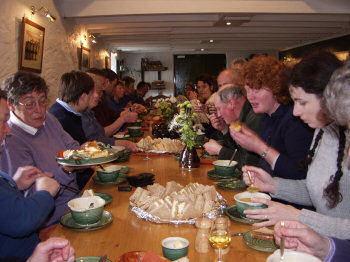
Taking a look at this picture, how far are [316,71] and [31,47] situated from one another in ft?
13.5

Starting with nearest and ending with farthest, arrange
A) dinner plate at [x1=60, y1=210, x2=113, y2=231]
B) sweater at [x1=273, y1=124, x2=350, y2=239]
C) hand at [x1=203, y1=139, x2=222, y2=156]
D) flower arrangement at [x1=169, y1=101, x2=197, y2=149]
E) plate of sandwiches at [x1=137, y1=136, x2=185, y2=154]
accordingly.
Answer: sweater at [x1=273, y1=124, x2=350, y2=239] < dinner plate at [x1=60, y1=210, x2=113, y2=231] < flower arrangement at [x1=169, y1=101, x2=197, y2=149] < hand at [x1=203, y1=139, x2=222, y2=156] < plate of sandwiches at [x1=137, y1=136, x2=185, y2=154]

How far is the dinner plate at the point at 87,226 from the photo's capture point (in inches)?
61.1

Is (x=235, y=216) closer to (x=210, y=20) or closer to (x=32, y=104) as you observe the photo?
(x=32, y=104)

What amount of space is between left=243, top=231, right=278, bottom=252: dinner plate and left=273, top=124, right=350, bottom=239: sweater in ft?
0.74

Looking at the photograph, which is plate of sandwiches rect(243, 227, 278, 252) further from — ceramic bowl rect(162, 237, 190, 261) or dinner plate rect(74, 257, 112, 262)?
dinner plate rect(74, 257, 112, 262)

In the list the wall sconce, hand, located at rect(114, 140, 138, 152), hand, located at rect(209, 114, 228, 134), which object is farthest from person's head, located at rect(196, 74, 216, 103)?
hand, located at rect(114, 140, 138, 152)

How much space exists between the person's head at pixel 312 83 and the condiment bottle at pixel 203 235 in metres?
0.83

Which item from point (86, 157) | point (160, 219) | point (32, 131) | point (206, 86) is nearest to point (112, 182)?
point (86, 157)

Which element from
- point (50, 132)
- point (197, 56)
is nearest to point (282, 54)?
point (197, 56)

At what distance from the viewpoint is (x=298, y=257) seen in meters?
1.13

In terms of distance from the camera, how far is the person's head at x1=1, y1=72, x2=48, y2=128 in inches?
93.4

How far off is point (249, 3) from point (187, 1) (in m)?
1.16

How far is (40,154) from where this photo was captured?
2.45 m

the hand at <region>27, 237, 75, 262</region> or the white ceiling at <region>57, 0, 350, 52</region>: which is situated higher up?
the white ceiling at <region>57, 0, 350, 52</region>
